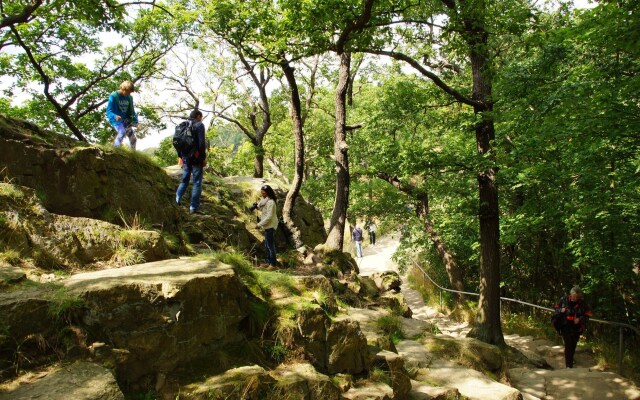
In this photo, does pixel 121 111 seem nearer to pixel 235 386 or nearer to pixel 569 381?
pixel 235 386

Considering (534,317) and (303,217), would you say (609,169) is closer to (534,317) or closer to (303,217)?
(534,317)

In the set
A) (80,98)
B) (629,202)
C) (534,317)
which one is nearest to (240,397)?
(629,202)

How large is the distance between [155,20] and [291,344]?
46.9 ft

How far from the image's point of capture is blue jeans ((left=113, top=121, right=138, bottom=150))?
7035 mm

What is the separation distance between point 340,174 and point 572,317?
22.0 feet

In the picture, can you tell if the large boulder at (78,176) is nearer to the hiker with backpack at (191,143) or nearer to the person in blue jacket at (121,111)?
the person in blue jacket at (121,111)

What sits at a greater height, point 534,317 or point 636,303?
point 636,303

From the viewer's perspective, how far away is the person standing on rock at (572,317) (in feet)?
26.6

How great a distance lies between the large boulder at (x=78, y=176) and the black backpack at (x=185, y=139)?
2.58 ft

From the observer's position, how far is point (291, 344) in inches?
163

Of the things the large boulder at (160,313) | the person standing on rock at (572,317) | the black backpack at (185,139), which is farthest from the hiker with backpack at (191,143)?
the person standing on rock at (572,317)

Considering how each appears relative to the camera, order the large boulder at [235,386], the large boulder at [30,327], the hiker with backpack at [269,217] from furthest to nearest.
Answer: the hiker with backpack at [269,217] < the large boulder at [235,386] < the large boulder at [30,327]

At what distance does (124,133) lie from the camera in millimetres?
7203

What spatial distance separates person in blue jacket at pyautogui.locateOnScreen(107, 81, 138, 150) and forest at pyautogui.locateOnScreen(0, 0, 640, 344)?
1251 millimetres
